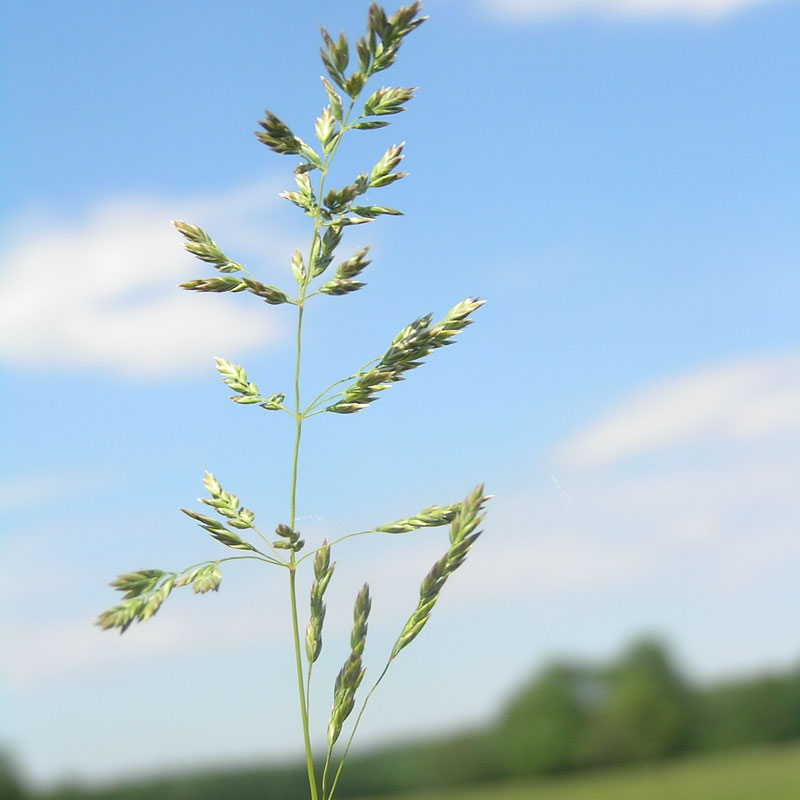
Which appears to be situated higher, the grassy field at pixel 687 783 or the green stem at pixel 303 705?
the green stem at pixel 303 705

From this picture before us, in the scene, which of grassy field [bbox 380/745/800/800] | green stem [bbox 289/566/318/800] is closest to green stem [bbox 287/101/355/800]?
green stem [bbox 289/566/318/800]

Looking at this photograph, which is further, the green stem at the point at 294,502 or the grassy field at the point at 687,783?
the grassy field at the point at 687,783

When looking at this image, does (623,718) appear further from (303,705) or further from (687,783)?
(303,705)

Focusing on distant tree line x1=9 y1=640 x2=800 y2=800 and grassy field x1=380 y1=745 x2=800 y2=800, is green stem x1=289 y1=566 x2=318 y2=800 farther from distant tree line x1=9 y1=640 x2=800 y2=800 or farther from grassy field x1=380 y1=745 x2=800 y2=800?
grassy field x1=380 y1=745 x2=800 y2=800

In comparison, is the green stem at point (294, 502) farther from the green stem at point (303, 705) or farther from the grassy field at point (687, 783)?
the grassy field at point (687, 783)

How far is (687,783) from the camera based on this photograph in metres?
22.1

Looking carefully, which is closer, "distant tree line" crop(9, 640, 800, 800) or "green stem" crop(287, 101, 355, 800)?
"green stem" crop(287, 101, 355, 800)

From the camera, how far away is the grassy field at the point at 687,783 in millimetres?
19977

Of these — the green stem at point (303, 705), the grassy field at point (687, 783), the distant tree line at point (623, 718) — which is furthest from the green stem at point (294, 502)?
the grassy field at point (687, 783)

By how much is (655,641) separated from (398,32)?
2167cm

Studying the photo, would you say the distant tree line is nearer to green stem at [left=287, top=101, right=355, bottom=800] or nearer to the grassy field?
the grassy field

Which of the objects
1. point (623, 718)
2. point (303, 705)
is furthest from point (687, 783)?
point (303, 705)

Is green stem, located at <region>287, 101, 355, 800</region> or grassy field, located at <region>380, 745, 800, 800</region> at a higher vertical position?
green stem, located at <region>287, 101, 355, 800</region>

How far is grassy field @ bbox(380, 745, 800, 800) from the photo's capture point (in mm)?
19977
